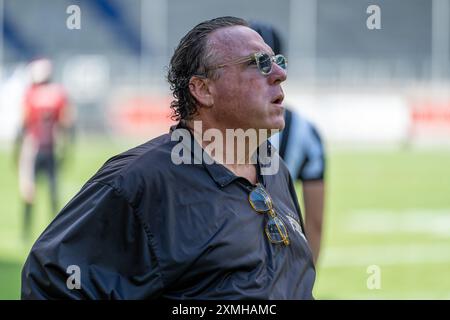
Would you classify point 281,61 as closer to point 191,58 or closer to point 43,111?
point 191,58

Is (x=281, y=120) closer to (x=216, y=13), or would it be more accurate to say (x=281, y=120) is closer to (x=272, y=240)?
(x=272, y=240)

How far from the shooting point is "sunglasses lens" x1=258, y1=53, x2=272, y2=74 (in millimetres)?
2863

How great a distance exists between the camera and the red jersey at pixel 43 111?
1088cm

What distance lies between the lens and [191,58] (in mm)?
2939

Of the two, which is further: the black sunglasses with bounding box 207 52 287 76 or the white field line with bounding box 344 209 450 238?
the white field line with bounding box 344 209 450 238

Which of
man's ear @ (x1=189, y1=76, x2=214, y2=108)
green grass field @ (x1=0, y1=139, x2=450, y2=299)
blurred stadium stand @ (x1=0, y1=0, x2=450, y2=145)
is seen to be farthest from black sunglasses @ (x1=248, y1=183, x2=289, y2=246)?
blurred stadium stand @ (x1=0, y1=0, x2=450, y2=145)

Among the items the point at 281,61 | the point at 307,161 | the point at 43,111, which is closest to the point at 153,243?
the point at 281,61

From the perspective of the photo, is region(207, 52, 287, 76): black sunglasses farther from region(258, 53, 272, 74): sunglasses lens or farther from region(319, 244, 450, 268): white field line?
region(319, 244, 450, 268): white field line

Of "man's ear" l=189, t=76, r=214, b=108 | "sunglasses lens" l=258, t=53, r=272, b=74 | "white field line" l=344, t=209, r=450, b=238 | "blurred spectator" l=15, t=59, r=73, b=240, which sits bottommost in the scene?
"white field line" l=344, t=209, r=450, b=238

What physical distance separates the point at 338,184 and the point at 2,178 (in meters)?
6.72

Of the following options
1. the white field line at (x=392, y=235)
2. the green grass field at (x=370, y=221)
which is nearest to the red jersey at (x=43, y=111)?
the green grass field at (x=370, y=221)

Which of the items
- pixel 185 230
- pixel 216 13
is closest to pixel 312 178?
pixel 185 230
